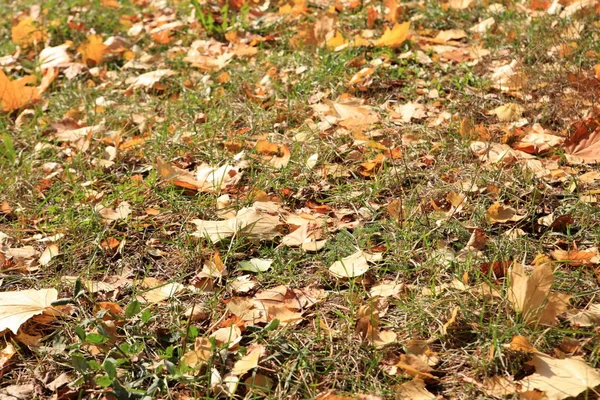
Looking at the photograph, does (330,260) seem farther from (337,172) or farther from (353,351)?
(337,172)

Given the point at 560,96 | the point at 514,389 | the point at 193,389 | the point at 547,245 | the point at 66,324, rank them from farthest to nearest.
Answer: the point at 560,96
the point at 547,245
the point at 66,324
the point at 193,389
the point at 514,389

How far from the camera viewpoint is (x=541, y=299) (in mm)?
1682

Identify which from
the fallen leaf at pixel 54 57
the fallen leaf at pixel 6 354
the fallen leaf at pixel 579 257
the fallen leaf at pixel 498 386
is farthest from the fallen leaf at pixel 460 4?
the fallen leaf at pixel 6 354

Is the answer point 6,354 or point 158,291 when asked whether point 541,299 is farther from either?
point 6,354

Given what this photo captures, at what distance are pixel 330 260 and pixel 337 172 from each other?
550 mm

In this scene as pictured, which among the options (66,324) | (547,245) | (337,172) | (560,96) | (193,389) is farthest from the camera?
(560,96)

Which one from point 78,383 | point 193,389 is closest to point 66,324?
point 78,383

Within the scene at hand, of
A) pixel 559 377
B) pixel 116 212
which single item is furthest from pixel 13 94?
pixel 559 377

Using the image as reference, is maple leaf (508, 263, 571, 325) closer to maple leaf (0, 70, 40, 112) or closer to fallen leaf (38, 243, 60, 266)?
fallen leaf (38, 243, 60, 266)

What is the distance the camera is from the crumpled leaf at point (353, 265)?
195 cm

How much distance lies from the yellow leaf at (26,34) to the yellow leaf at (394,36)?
220 cm

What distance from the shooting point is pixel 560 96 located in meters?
2.76

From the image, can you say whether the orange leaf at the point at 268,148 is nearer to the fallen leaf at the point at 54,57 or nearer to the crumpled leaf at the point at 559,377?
the crumpled leaf at the point at 559,377

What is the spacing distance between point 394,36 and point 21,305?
2242 mm
